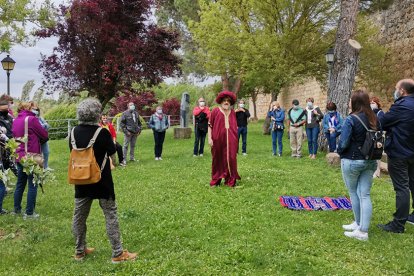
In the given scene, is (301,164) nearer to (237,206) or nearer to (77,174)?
(237,206)

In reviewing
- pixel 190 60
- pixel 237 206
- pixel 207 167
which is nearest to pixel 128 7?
pixel 207 167

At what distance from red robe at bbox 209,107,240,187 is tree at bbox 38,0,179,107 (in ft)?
30.0

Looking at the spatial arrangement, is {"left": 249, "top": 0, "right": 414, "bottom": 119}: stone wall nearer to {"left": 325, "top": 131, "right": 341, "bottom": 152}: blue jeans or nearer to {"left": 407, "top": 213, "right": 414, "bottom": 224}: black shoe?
{"left": 325, "top": 131, "right": 341, "bottom": 152}: blue jeans

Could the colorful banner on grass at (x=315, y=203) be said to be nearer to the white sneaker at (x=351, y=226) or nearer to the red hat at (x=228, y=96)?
the white sneaker at (x=351, y=226)

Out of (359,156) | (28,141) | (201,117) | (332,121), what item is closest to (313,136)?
(332,121)

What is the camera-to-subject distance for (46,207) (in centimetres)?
699

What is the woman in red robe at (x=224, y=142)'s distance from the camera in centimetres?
784

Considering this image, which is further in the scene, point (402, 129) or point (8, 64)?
point (8, 64)

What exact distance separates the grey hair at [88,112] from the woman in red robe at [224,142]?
3.84 m

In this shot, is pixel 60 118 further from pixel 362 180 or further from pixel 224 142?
pixel 362 180

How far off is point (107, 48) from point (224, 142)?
1065 centimetres

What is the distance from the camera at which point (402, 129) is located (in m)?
5.17

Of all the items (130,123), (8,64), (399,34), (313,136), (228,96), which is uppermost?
(399,34)

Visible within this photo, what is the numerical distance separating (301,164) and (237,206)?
4678 mm
